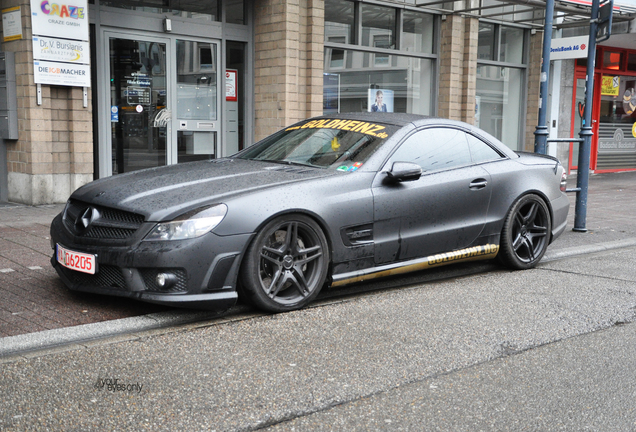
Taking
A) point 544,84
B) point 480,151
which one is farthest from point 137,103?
point 480,151

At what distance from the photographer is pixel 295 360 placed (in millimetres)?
4090

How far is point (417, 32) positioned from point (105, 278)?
1171 cm

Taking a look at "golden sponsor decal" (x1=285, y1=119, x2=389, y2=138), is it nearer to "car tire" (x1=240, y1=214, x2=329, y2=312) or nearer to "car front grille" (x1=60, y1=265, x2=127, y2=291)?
"car tire" (x1=240, y1=214, x2=329, y2=312)

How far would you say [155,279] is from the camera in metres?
4.64

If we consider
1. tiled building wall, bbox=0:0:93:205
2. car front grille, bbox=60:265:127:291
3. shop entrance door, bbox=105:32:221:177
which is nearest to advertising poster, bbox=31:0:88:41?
tiled building wall, bbox=0:0:93:205

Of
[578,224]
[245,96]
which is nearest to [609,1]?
[578,224]

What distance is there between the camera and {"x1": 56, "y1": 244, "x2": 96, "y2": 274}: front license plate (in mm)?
4816

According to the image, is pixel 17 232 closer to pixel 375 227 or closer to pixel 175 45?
pixel 375 227

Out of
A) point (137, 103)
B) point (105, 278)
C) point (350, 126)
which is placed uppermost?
point (137, 103)

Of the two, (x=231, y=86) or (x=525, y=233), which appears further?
(x=231, y=86)

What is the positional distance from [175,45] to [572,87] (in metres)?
10.6

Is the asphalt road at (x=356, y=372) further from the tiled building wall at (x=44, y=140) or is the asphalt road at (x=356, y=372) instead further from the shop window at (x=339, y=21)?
the shop window at (x=339, y=21)

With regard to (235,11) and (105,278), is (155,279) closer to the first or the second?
(105,278)

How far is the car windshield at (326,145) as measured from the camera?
5785 mm
